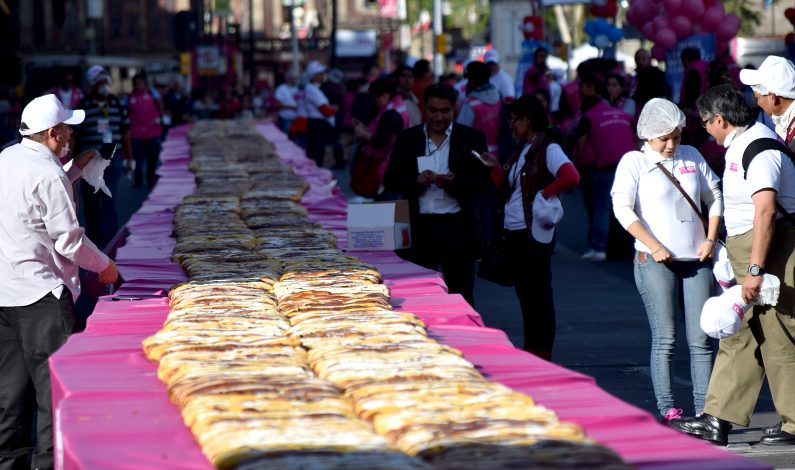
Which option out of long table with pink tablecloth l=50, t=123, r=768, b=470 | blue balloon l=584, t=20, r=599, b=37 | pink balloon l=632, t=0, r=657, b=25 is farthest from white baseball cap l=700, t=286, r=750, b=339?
blue balloon l=584, t=20, r=599, b=37

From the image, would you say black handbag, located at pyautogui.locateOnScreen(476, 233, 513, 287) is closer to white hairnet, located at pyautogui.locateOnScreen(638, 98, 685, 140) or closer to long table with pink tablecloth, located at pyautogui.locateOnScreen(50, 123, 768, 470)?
long table with pink tablecloth, located at pyautogui.locateOnScreen(50, 123, 768, 470)

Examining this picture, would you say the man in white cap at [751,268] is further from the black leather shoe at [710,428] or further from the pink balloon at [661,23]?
the pink balloon at [661,23]

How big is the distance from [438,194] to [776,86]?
110 inches

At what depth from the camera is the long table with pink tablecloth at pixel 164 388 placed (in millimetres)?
4723

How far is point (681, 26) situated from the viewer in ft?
66.4

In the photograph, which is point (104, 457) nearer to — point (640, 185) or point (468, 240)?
point (640, 185)

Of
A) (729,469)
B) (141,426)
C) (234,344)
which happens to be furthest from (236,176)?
(729,469)

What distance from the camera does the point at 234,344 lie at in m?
6.11

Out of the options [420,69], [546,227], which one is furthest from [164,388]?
[420,69]

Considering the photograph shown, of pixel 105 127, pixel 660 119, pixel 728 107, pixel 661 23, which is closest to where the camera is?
pixel 728 107

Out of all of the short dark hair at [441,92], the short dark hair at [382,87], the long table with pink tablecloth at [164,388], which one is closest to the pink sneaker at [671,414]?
the long table with pink tablecloth at [164,388]

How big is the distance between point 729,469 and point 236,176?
1092 cm

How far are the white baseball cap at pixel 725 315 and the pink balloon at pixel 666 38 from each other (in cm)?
1306

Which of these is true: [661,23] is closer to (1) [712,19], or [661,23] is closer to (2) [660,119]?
(1) [712,19]
